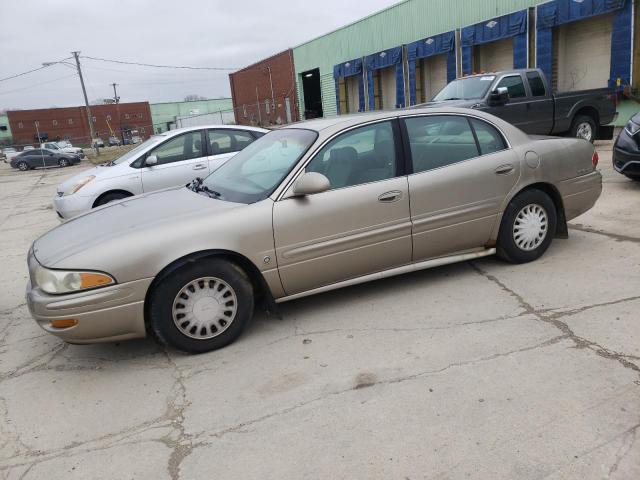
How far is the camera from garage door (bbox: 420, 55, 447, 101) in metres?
24.3

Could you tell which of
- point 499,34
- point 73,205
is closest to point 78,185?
point 73,205

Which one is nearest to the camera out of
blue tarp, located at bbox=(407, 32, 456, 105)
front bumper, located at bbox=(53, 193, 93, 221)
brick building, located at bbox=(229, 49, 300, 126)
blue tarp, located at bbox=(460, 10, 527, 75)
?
front bumper, located at bbox=(53, 193, 93, 221)

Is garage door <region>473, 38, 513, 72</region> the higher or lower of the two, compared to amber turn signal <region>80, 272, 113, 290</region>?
higher

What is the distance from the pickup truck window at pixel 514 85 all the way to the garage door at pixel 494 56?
34.7 feet

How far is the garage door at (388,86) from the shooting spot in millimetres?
27922

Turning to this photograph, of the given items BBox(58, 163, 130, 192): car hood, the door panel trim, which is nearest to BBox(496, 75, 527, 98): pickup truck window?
the door panel trim

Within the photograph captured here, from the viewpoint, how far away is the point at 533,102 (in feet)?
35.5

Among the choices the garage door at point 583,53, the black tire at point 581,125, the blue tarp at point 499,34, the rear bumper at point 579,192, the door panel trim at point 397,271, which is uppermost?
the blue tarp at point 499,34

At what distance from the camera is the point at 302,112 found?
36.5 m

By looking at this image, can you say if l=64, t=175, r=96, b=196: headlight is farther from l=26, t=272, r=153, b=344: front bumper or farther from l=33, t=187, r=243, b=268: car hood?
l=26, t=272, r=153, b=344: front bumper

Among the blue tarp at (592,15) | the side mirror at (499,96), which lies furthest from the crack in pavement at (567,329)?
the blue tarp at (592,15)

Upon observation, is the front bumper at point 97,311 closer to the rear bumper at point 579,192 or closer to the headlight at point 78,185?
the rear bumper at point 579,192

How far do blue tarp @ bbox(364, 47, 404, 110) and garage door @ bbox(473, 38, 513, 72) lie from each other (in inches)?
183

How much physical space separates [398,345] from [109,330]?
1.93m
